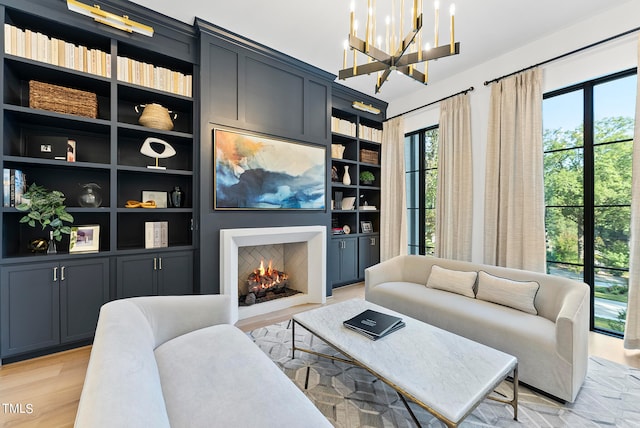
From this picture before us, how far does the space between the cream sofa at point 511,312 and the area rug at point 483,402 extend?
11cm

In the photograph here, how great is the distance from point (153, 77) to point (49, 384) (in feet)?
9.07

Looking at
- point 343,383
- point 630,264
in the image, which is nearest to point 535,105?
point 630,264

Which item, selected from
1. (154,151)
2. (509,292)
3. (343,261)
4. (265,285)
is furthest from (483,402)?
(154,151)

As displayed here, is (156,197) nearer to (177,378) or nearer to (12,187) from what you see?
(12,187)

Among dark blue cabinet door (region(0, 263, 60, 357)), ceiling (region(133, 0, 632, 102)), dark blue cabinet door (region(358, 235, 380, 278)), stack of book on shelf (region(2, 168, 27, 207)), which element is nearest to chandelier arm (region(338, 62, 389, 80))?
ceiling (region(133, 0, 632, 102))

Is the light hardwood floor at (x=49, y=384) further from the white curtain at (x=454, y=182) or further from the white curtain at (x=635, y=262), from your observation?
the white curtain at (x=454, y=182)

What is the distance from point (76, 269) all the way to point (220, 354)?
1858 millimetres

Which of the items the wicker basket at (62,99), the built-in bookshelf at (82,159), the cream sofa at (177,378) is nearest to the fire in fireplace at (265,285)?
the built-in bookshelf at (82,159)

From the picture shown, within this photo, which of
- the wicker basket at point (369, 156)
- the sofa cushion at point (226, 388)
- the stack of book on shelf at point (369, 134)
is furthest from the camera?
the wicker basket at point (369, 156)

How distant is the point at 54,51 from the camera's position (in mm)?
2268

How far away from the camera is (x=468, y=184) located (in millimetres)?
3453

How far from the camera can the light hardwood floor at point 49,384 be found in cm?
162

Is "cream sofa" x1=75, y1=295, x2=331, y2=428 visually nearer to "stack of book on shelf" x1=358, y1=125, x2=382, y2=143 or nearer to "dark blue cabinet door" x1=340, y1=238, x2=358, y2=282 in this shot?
"dark blue cabinet door" x1=340, y1=238, x2=358, y2=282

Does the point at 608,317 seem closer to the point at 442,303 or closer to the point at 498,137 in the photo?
the point at 442,303
